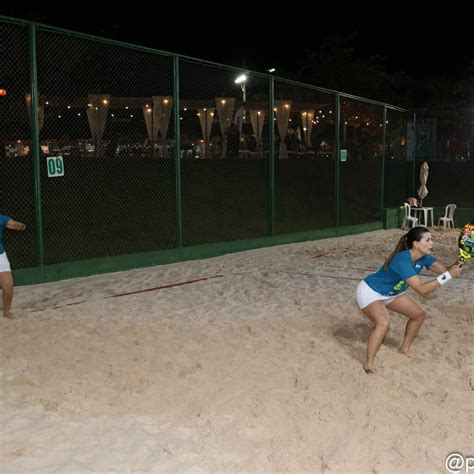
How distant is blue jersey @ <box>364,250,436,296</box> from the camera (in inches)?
189

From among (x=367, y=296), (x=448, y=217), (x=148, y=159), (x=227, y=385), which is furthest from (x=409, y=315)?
(x=448, y=217)

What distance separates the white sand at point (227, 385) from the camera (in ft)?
11.6

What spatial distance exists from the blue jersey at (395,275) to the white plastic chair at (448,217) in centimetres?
1181

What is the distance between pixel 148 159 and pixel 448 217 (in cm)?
897

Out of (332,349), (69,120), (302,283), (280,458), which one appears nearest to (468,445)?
(280,458)

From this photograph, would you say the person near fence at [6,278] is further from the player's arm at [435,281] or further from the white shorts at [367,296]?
the player's arm at [435,281]

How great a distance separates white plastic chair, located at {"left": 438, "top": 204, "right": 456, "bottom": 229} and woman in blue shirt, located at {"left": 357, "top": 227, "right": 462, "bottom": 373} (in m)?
11.7

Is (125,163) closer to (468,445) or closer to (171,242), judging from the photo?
(171,242)

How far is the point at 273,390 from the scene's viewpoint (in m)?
4.44

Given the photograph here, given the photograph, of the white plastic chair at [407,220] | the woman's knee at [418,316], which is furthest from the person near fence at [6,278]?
the white plastic chair at [407,220]

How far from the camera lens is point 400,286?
504cm

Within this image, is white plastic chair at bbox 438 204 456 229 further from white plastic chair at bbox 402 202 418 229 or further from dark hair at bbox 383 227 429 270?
dark hair at bbox 383 227 429 270

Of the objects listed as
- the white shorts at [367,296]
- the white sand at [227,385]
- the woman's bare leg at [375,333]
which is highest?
the white shorts at [367,296]

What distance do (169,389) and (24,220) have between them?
908 centimetres
